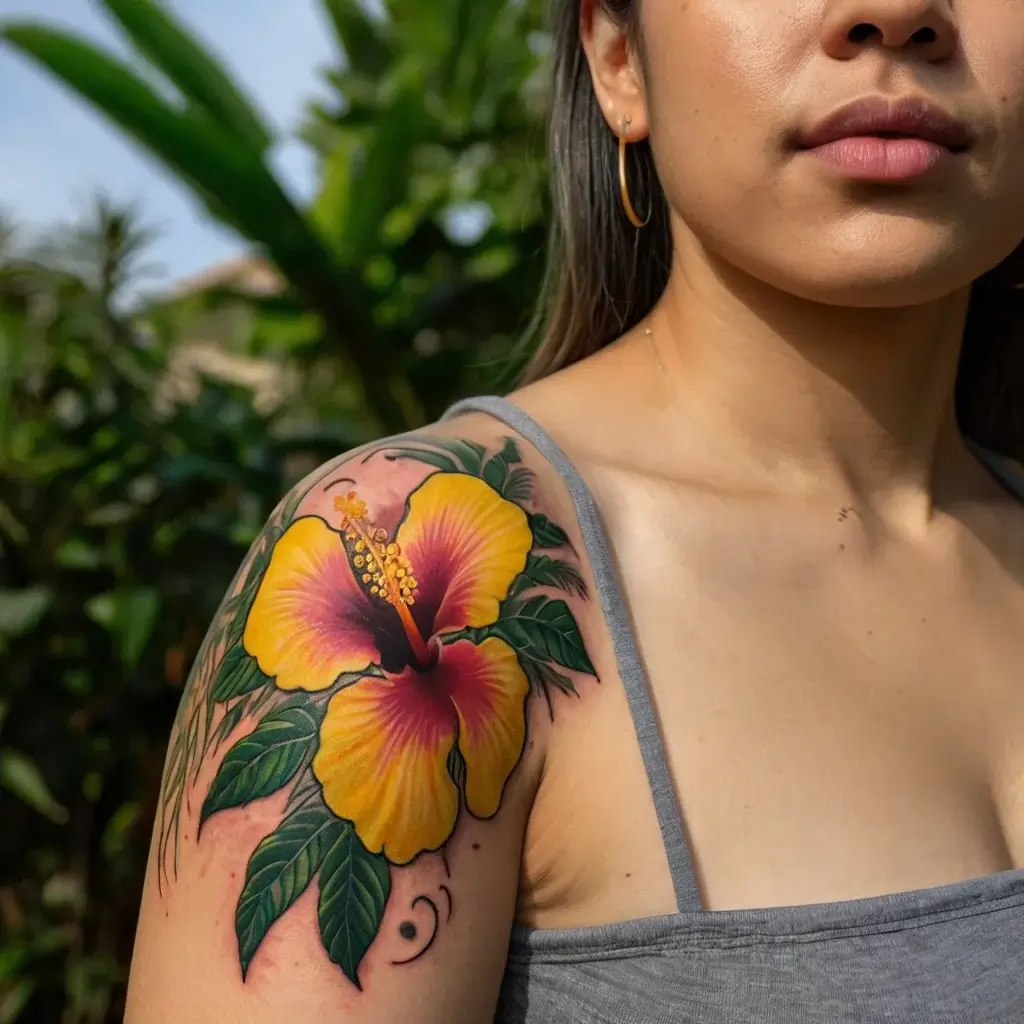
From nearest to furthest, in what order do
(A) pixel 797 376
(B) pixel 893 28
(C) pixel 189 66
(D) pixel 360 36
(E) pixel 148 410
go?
(B) pixel 893 28, (A) pixel 797 376, (E) pixel 148 410, (C) pixel 189 66, (D) pixel 360 36

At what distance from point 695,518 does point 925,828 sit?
1.33 ft

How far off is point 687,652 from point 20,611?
1.82 metres

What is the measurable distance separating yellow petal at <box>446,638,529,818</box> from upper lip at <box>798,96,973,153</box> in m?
0.65

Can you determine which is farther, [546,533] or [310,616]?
[546,533]

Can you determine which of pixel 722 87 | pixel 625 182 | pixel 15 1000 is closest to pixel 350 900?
pixel 722 87

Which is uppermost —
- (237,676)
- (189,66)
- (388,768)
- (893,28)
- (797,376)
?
(189,66)

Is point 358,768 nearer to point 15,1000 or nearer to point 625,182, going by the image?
point 625,182

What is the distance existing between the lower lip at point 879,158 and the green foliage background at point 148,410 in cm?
100

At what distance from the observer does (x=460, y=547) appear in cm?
113

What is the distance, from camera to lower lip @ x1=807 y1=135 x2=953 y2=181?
1254 mm

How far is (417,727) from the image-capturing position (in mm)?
1018

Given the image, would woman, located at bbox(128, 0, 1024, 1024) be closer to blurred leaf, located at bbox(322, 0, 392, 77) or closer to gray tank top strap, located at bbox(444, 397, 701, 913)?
gray tank top strap, located at bbox(444, 397, 701, 913)

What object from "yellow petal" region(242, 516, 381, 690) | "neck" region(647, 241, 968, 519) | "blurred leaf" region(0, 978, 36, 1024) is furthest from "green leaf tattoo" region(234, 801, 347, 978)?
"blurred leaf" region(0, 978, 36, 1024)

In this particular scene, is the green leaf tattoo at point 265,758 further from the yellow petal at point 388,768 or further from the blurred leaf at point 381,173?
the blurred leaf at point 381,173
